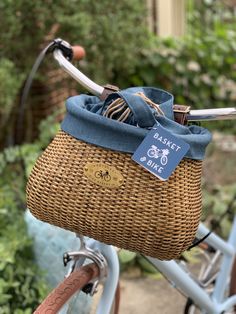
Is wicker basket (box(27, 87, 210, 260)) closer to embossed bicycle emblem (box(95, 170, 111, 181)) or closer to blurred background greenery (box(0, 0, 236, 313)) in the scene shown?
embossed bicycle emblem (box(95, 170, 111, 181))

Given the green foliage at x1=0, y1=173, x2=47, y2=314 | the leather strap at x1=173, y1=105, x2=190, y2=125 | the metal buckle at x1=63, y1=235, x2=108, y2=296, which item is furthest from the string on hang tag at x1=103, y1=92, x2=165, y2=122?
the green foliage at x1=0, y1=173, x2=47, y2=314

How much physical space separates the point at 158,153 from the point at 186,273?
3.26 feet

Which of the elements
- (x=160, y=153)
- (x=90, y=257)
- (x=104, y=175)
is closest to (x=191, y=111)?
(x=160, y=153)

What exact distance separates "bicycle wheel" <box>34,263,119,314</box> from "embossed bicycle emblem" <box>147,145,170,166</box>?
50 centimetres

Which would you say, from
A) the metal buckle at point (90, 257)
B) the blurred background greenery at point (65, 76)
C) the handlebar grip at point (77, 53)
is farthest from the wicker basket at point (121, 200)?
the blurred background greenery at point (65, 76)

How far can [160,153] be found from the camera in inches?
57.3

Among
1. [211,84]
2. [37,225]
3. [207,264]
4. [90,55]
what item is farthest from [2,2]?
[211,84]

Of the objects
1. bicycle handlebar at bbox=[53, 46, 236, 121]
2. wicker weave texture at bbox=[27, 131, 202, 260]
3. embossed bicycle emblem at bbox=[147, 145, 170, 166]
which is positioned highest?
bicycle handlebar at bbox=[53, 46, 236, 121]

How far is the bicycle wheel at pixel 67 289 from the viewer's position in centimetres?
160

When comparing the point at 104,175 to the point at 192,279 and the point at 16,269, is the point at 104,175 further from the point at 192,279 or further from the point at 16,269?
the point at 16,269

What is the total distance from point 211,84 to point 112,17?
6.62ft

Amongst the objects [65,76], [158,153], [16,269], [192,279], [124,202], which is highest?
[158,153]

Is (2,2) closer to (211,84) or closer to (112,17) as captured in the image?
(112,17)

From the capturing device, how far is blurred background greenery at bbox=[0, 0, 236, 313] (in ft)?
9.78
